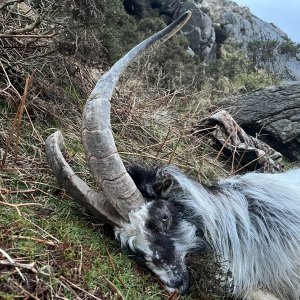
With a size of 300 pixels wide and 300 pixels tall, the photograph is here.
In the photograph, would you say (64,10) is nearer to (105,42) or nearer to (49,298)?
(105,42)

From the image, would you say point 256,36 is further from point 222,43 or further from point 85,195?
point 85,195

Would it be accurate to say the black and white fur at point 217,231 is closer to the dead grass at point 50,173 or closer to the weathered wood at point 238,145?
the dead grass at point 50,173

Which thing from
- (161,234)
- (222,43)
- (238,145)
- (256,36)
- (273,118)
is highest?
(161,234)

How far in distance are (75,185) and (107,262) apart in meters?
0.54

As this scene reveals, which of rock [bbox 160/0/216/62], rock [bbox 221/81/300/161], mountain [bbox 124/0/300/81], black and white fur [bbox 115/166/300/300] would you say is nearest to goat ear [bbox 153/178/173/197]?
black and white fur [bbox 115/166/300/300]

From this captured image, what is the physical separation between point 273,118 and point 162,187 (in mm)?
4576

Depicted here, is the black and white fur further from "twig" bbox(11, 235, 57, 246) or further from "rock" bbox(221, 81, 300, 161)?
"rock" bbox(221, 81, 300, 161)

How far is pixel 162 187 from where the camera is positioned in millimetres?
3549

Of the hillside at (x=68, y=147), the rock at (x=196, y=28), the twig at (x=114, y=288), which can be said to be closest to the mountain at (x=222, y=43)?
the rock at (x=196, y=28)

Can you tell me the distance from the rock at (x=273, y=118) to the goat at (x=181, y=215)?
3.65 meters

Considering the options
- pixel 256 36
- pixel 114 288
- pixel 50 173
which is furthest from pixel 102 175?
pixel 256 36

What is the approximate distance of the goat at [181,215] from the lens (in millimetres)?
3268

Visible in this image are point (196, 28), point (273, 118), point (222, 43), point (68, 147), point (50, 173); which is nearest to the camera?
point (50, 173)

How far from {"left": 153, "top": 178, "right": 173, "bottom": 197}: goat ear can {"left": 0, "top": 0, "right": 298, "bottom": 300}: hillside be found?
41cm
